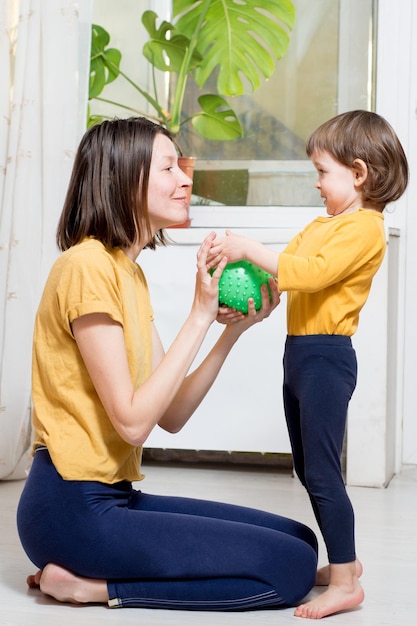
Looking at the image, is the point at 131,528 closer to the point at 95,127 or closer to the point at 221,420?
the point at 95,127

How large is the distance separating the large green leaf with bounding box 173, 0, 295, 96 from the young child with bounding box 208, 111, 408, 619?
1.31 meters

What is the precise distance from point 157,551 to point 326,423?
1.13 feet

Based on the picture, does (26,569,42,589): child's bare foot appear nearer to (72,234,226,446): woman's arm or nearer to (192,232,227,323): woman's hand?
(72,234,226,446): woman's arm

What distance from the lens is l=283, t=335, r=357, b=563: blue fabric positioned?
1.52 m

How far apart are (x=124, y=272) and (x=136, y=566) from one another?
0.48 metres

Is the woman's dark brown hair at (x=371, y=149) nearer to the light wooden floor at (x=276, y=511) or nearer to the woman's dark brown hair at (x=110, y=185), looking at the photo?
the woman's dark brown hair at (x=110, y=185)

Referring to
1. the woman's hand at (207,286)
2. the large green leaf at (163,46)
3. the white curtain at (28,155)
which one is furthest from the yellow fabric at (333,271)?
the large green leaf at (163,46)

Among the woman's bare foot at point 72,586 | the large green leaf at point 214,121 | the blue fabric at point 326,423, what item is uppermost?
the large green leaf at point 214,121

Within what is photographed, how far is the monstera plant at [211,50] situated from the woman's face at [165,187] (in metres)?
1.33

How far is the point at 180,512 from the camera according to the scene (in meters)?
1.63

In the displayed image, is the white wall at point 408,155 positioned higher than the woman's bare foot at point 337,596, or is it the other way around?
the white wall at point 408,155

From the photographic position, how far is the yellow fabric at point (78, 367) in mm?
1461

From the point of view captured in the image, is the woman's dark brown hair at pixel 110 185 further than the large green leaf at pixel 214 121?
No

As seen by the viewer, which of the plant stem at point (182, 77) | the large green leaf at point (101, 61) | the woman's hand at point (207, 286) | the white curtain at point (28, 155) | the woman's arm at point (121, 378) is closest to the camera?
the woman's arm at point (121, 378)
